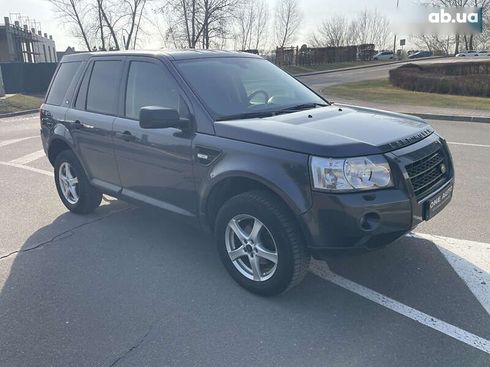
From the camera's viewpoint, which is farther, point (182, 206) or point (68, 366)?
point (182, 206)

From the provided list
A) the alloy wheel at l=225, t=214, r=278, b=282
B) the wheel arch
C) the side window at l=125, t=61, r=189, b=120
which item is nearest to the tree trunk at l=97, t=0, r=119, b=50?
the side window at l=125, t=61, r=189, b=120

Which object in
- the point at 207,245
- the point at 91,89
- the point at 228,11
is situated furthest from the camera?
the point at 228,11

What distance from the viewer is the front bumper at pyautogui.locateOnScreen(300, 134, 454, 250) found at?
288 centimetres

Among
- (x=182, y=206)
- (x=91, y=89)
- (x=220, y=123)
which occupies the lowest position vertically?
(x=182, y=206)

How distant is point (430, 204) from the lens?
10.5ft

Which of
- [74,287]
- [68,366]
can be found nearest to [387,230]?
[68,366]

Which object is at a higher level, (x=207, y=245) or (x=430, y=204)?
(x=430, y=204)

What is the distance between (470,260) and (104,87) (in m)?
3.81

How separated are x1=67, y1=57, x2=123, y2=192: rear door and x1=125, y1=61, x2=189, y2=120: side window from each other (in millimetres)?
221

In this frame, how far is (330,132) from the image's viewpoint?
318 cm

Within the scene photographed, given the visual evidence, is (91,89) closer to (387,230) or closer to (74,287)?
(74,287)

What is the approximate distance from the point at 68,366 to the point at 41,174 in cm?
531

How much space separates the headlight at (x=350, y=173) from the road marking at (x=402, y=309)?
0.92m

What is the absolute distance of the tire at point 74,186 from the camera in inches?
202
